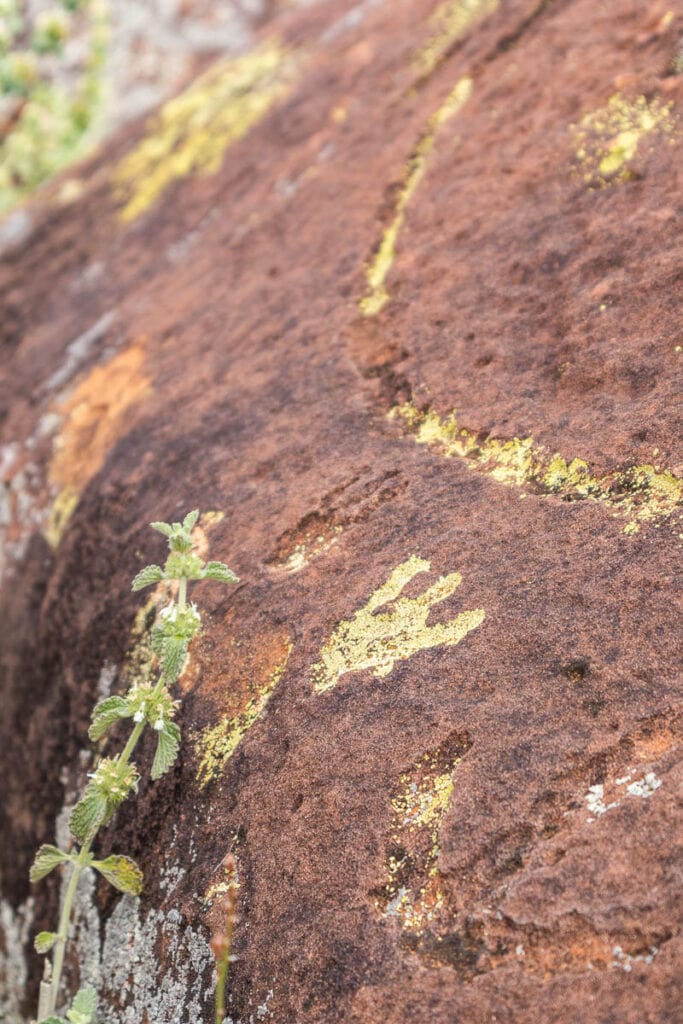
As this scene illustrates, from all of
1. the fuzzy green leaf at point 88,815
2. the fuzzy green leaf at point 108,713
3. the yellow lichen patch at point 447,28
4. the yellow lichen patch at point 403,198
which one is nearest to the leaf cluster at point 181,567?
the fuzzy green leaf at point 108,713

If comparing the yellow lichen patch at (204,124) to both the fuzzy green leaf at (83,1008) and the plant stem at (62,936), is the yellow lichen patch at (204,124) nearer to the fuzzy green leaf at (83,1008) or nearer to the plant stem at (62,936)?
the plant stem at (62,936)

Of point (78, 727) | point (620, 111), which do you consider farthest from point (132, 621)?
point (620, 111)

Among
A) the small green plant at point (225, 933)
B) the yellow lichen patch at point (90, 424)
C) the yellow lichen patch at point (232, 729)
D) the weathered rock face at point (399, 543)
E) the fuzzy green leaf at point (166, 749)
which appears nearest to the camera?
the weathered rock face at point (399, 543)

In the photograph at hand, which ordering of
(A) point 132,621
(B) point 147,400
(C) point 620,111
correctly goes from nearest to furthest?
(A) point 132,621, (C) point 620,111, (B) point 147,400

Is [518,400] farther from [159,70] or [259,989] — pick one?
[159,70]

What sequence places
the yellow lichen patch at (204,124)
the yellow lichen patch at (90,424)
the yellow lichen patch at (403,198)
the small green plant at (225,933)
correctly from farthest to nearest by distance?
the yellow lichen patch at (204,124)
the yellow lichen patch at (90,424)
the yellow lichen patch at (403,198)
the small green plant at (225,933)
